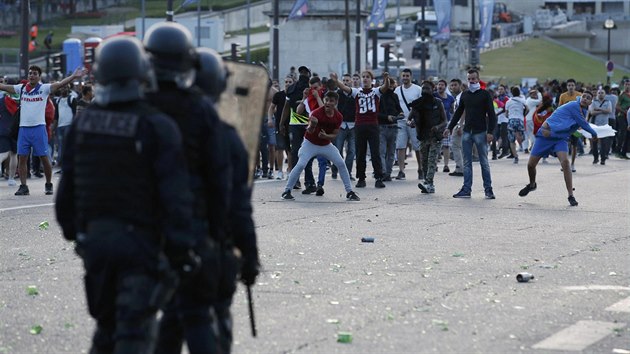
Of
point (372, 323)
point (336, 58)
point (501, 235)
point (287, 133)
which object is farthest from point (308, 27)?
point (372, 323)

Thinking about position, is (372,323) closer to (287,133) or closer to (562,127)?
(562,127)

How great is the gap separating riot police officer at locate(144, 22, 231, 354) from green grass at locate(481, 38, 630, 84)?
8341 cm

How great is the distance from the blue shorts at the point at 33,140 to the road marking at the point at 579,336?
12244 mm

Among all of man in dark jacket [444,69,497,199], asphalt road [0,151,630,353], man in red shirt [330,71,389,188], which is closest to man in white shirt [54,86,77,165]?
man in red shirt [330,71,389,188]

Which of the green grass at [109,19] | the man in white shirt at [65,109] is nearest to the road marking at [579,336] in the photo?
the man in white shirt at [65,109]

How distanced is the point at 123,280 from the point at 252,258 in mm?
748

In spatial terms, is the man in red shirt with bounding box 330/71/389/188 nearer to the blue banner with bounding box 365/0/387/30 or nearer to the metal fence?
the blue banner with bounding box 365/0/387/30

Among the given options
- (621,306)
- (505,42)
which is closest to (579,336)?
(621,306)

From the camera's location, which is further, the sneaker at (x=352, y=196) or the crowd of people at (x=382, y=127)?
the crowd of people at (x=382, y=127)

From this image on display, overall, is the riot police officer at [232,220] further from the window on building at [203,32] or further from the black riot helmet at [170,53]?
the window on building at [203,32]

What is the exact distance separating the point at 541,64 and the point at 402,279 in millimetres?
96139

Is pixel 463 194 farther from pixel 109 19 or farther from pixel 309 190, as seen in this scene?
pixel 109 19

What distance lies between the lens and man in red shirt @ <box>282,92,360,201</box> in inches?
→ 755

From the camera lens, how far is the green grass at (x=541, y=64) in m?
97.9
